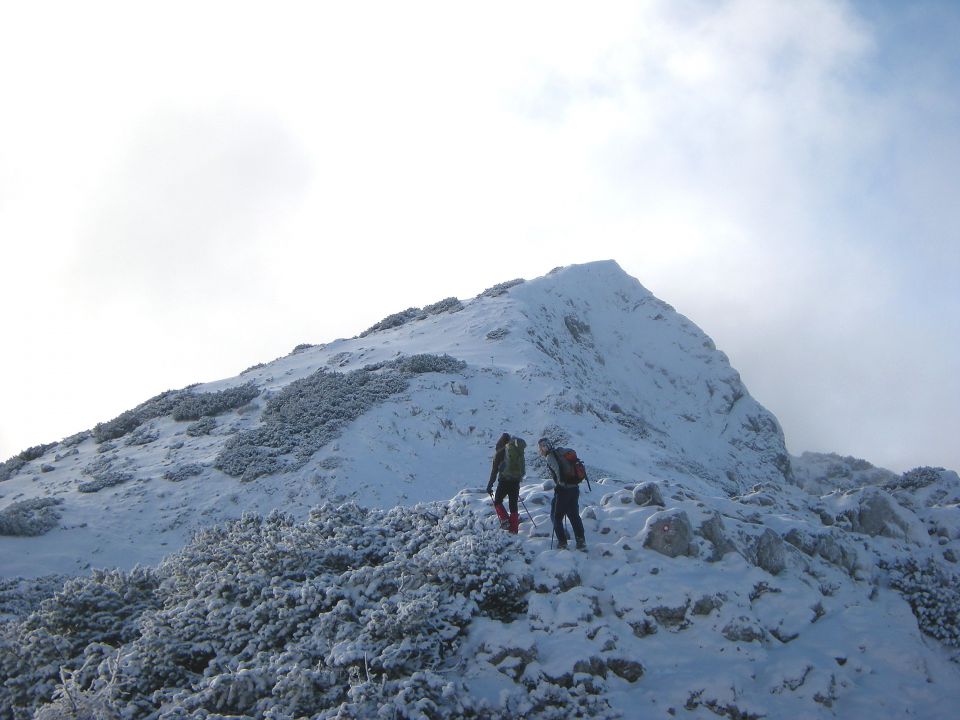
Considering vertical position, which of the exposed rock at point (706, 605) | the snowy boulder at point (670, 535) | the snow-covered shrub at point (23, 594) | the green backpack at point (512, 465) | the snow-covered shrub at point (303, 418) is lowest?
the exposed rock at point (706, 605)

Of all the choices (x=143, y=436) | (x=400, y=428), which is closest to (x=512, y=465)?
(x=400, y=428)

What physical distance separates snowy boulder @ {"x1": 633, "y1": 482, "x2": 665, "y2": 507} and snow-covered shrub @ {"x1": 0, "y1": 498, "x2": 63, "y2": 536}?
16.8m

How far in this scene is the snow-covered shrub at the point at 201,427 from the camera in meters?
28.0

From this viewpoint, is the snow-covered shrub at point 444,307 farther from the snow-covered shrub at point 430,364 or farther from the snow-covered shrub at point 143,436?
the snow-covered shrub at point 143,436

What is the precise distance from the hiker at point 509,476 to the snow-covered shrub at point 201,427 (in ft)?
63.0

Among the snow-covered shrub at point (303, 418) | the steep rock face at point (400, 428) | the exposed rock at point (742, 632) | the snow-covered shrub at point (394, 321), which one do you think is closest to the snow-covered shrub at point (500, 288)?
the steep rock face at point (400, 428)

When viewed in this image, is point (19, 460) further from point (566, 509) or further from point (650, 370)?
point (650, 370)

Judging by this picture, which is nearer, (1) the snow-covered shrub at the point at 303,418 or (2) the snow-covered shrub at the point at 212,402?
(1) the snow-covered shrub at the point at 303,418

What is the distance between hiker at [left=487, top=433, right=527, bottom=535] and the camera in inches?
476

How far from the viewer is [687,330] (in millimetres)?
47656

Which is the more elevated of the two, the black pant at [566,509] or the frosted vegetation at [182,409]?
the frosted vegetation at [182,409]

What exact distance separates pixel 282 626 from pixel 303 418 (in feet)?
59.0

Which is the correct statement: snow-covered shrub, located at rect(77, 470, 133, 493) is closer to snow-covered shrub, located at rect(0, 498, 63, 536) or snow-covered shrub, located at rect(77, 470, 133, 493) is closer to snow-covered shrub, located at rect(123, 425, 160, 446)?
snow-covered shrub, located at rect(0, 498, 63, 536)

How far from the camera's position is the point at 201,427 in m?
28.3
